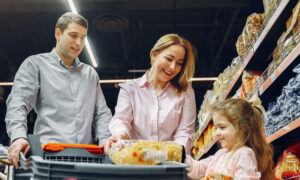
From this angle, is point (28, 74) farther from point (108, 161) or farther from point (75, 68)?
point (108, 161)

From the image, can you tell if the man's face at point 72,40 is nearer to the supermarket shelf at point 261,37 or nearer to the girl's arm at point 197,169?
the girl's arm at point 197,169

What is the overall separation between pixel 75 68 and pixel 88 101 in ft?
0.77

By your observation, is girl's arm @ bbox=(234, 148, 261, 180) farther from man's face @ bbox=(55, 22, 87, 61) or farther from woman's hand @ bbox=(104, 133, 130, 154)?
man's face @ bbox=(55, 22, 87, 61)

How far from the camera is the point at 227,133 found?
2.05m

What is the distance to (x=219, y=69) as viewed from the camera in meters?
11.4

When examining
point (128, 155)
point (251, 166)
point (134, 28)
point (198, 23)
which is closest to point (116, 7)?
point (134, 28)

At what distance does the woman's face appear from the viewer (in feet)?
6.67

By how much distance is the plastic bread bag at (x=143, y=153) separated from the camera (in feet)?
3.70

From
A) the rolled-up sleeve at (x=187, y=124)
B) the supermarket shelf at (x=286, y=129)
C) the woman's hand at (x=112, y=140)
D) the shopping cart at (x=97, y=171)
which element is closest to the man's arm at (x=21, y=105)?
the woman's hand at (x=112, y=140)

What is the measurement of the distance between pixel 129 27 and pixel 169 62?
7.05 metres

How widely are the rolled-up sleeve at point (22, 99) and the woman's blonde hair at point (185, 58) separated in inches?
29.0

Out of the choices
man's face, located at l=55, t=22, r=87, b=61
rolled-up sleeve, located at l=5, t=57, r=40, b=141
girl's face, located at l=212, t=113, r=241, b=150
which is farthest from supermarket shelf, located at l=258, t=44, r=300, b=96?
rolled-up sleeve, located at l=5, t=57, r=40, b=141

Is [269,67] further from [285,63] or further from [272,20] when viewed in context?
[285,63]

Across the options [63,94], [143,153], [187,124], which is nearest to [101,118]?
[63,94]
